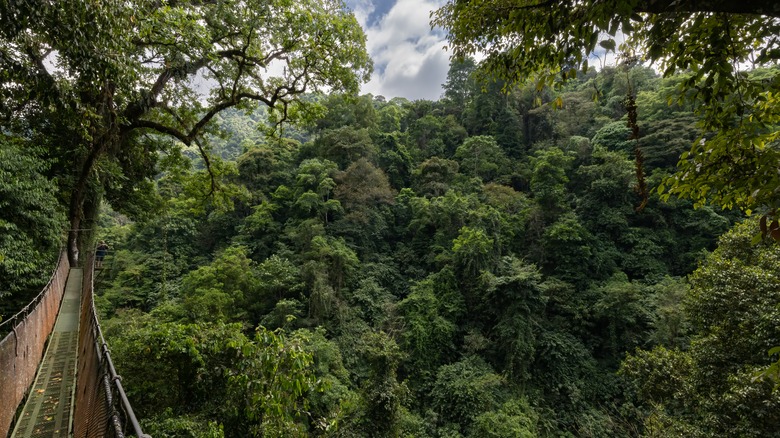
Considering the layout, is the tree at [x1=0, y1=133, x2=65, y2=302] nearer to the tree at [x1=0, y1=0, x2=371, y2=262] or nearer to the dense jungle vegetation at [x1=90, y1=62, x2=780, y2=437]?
the tree at [x1=0, y1=0, x2=371, y2=262]

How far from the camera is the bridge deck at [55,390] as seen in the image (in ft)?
11.5

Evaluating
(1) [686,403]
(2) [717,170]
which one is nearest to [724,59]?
(2) [717,170]

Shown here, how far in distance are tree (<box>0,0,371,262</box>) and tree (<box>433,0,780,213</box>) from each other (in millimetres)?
4009

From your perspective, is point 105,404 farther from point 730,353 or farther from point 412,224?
point 412,224

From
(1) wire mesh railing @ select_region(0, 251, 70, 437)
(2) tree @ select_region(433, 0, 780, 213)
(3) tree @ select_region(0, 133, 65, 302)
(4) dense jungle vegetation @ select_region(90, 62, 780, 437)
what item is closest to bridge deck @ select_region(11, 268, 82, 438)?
(1) wire mesh railing @ select_region(0, 251, 70, 437)

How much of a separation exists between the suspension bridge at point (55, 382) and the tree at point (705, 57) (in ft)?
9.31

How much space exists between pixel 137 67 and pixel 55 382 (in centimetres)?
437

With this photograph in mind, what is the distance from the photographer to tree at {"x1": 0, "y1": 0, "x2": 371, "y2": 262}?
3523mm

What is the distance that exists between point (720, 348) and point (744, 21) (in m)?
7.37

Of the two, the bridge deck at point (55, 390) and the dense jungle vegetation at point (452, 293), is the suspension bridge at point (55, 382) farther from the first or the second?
the dense jungle vegetation at point (452, 293)

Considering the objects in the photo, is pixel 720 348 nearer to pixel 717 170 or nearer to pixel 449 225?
pixel 717 170

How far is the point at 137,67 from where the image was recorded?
4.74 m

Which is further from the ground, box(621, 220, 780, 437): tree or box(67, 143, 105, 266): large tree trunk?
box(67, 143, 105, 266): large tree trunk

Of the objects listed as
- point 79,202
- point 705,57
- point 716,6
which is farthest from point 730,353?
point 79,202
